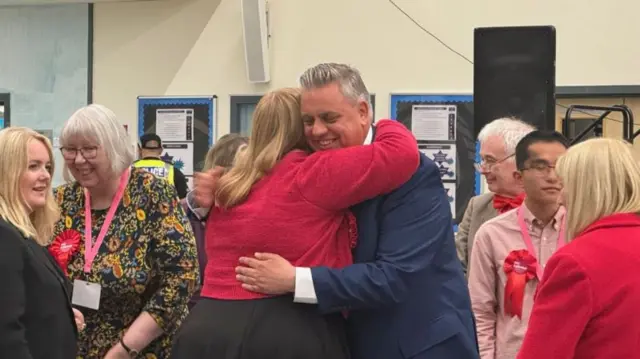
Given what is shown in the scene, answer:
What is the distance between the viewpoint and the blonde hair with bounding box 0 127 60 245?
6.70 ft

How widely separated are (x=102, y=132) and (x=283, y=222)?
36.9 inches

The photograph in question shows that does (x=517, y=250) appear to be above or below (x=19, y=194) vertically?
below

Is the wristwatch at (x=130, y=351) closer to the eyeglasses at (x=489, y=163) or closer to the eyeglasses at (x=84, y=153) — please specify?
the eyeglasses at (x=84, y=153)

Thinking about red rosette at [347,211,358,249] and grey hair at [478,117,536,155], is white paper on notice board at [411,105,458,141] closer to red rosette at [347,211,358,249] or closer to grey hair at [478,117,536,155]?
grey hair at [478,117,536,155]

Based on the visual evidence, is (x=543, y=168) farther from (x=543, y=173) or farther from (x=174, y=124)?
(x=174, y=124)

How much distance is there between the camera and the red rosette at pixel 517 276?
2564 mm

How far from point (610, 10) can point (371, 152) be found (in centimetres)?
617

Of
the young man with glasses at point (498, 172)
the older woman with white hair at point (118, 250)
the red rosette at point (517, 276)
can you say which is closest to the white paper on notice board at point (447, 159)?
the young man with glasses at point (498, 172)

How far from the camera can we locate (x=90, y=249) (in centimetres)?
245

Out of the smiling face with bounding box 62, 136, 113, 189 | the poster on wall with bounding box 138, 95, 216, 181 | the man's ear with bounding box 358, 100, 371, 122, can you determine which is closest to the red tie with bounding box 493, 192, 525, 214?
the man's ear with bounding box 358, 100, 371, 122

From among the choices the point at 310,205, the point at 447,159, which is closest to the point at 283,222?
the point at 310,205

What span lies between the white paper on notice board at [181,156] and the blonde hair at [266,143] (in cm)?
634

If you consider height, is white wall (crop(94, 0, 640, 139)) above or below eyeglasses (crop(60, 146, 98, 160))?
above

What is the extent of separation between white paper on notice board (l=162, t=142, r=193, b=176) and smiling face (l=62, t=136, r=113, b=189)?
5.66 m
